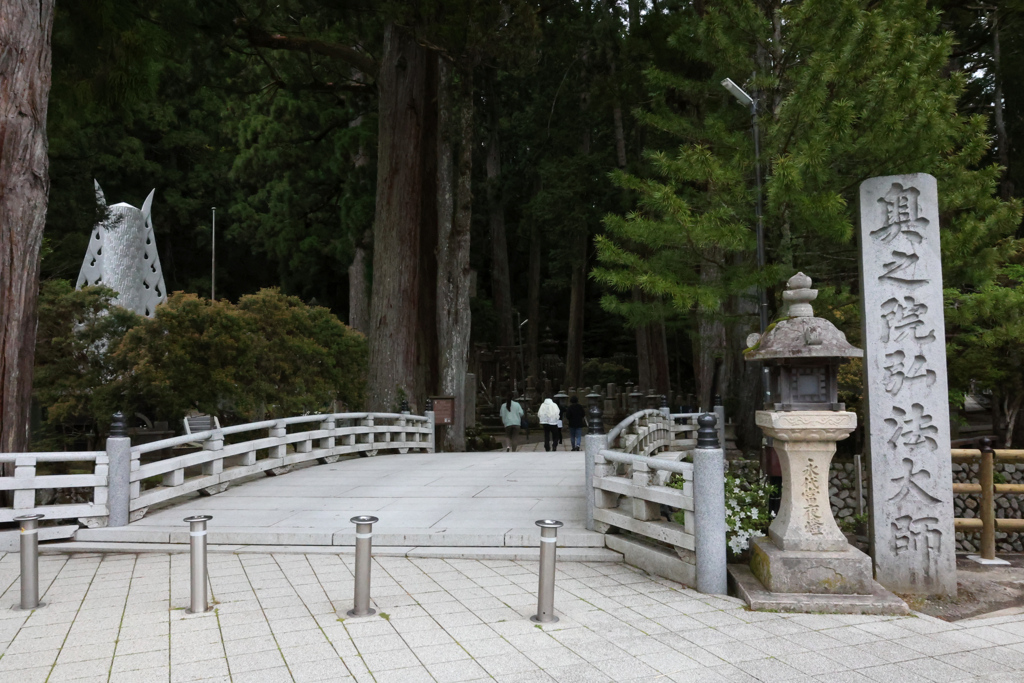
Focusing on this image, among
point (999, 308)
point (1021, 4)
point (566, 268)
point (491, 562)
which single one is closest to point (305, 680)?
point (491, 562)

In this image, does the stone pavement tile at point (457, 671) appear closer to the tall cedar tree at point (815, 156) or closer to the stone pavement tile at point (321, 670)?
the stone pavement tile at point (321, 670)

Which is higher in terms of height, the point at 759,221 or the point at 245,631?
the point at 759,221

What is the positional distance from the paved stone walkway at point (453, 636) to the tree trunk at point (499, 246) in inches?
1079

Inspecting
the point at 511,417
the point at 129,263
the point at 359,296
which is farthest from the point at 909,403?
the point at 129,263

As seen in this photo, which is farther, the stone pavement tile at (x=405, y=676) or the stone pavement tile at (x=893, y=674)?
the stone pavement tile at (x=893, y=674)

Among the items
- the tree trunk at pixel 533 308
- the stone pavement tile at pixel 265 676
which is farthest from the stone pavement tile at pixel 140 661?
the tree trunk at pixel 533 308

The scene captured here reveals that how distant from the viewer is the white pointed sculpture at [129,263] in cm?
2803

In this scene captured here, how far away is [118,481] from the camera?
776cm

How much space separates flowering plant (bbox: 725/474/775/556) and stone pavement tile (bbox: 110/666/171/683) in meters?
4.27

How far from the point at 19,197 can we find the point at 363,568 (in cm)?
658

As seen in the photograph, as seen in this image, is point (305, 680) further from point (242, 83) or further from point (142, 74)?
point (242, 83)

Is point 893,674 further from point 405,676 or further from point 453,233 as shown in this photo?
point 453,233

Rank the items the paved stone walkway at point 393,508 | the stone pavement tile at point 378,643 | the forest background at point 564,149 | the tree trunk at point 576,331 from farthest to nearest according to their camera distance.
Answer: the tree trunk at point 576,331 < the forest background at point 564,149 < the paved stone walkway at point 393,508 < the stone pavement tile at point 378,643

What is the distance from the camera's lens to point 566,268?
1287 inches
